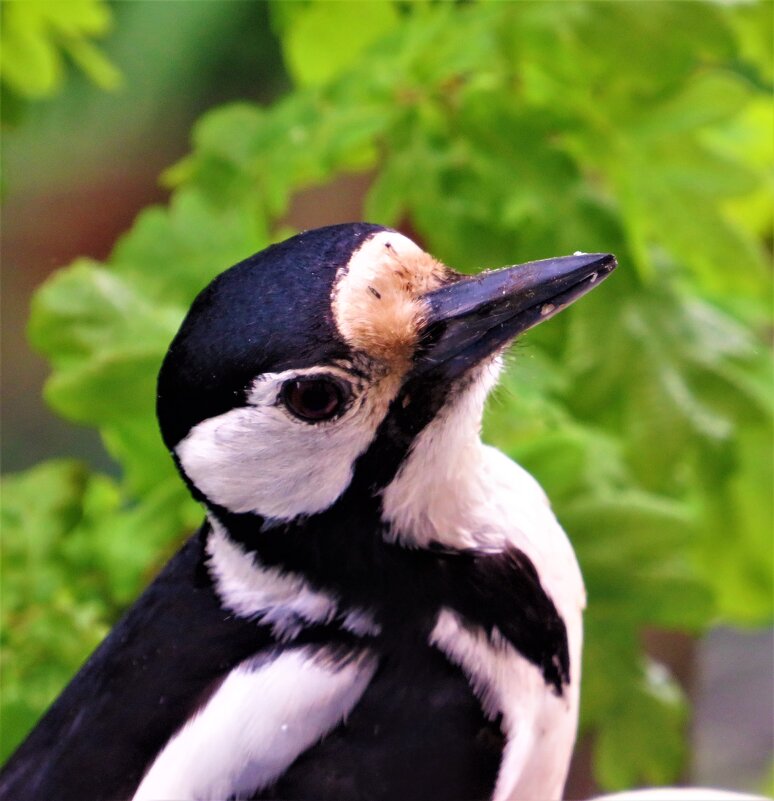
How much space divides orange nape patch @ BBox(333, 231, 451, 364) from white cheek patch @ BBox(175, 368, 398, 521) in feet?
0.06

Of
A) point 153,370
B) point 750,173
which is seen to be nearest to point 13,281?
point 153,370

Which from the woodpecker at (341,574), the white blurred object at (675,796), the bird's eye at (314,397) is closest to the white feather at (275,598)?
the woodpecker at (341,574)

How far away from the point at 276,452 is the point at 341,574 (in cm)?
8

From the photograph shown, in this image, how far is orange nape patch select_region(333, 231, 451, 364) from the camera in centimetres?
48

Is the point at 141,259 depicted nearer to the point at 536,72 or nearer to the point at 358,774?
the point at 536,72

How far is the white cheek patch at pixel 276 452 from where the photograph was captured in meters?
0.49

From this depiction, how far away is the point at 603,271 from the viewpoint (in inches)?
19.0

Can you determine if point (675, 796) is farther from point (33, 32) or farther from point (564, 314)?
point (33, 32)

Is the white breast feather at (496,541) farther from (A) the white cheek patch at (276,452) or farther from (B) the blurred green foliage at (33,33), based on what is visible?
(B) the blurred green foliage at (33,33)

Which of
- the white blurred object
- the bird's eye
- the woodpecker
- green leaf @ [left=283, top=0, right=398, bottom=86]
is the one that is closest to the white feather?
the woodpecker

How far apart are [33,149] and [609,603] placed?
4.77ft

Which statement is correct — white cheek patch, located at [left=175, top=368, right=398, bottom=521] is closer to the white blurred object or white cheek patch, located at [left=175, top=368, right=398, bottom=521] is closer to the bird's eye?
the bird's eye

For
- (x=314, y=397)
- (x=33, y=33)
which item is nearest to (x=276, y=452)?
(x=314, y=397)

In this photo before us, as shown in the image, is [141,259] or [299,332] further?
[141,259]
